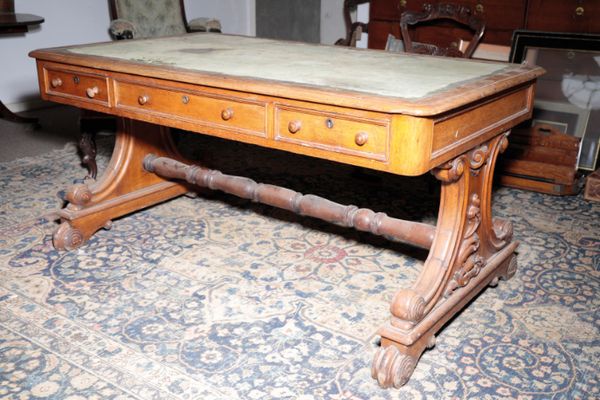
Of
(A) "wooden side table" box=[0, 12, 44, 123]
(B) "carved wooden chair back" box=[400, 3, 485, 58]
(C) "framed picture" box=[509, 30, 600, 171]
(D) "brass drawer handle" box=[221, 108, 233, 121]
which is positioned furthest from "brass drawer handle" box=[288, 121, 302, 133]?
(A) "wooden side table" box=[0, 12, 44, 123]

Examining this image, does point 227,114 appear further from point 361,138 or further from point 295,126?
point 361,138

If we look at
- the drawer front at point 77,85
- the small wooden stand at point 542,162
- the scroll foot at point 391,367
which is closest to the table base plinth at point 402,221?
the scroll foot at point 391,367

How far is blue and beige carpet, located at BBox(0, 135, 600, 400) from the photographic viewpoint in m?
2.13

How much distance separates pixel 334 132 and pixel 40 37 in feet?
14.4

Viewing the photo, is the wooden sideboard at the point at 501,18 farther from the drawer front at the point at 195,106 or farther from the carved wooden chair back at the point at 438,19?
the drawer front at the point at 195,106

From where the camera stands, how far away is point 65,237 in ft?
9.89

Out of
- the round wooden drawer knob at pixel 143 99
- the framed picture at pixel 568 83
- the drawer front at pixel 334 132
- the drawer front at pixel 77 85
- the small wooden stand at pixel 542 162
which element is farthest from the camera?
the framed picture at pixel 568 83

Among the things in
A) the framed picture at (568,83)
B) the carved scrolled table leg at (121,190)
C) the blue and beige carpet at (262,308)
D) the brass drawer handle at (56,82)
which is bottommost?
the blue and beige carpet at (262,308)

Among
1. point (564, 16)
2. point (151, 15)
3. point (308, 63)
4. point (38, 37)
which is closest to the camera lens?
point (308, 63)

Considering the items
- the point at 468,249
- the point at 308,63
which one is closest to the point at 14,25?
the point at 308,63

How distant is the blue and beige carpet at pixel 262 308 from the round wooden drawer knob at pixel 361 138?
0.77 metres

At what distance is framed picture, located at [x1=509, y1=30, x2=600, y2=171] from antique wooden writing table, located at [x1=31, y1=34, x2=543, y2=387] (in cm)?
172

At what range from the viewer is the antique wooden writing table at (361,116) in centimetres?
194

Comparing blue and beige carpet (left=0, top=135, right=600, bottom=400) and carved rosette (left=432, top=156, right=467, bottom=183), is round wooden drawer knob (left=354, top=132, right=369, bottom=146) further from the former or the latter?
blue and beige carpet (left=0, top=135, right=600, bottom=400)
